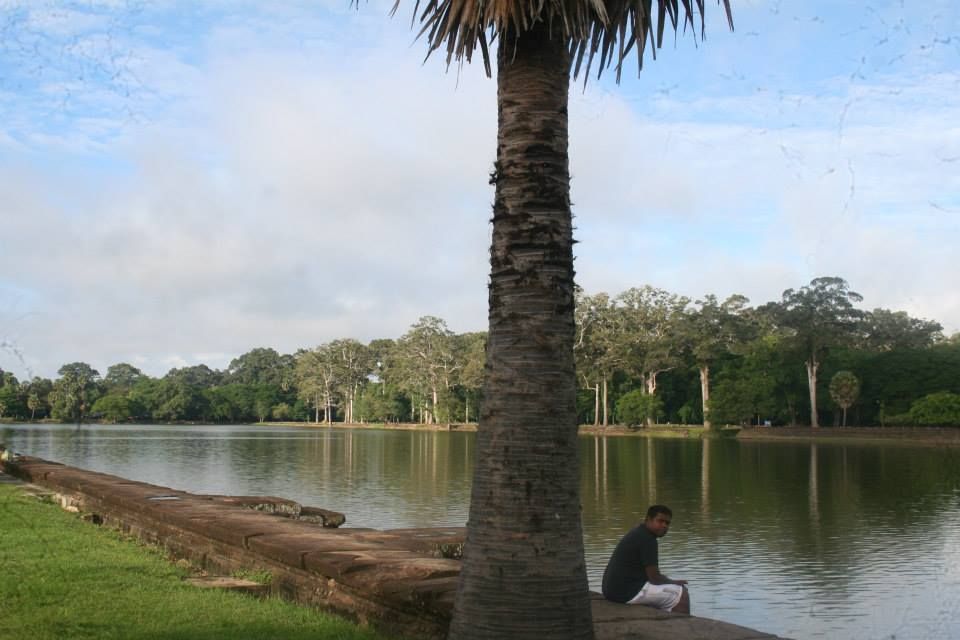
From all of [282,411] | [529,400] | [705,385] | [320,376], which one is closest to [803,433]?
[705,385]

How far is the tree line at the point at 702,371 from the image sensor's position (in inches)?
2606

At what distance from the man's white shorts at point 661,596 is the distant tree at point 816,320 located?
63891 mm

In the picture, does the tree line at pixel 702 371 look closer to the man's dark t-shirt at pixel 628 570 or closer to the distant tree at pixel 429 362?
the distant tree at pixel 429 362

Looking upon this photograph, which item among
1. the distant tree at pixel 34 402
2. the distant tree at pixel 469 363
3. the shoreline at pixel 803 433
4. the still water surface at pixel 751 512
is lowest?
the still water surface at pixel 751 512

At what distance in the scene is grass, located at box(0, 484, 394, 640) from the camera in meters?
6.22

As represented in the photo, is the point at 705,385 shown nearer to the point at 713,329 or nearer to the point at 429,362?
the point at 713,329

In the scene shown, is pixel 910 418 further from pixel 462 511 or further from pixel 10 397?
pixel 10 397

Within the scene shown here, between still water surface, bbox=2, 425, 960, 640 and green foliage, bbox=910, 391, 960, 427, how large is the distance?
50.9 feet

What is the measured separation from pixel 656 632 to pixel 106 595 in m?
4.38

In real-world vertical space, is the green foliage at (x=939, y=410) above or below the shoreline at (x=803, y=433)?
above

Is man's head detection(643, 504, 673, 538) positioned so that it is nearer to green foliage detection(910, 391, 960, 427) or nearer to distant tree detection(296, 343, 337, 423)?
green foliage detection(910, 391, 960, 427)

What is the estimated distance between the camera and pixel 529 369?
16.9ft

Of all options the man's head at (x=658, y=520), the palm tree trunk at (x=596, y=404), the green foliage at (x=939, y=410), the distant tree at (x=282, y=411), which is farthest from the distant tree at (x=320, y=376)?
the man's head at (x=658, y=520)

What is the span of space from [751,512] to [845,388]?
4734cm
